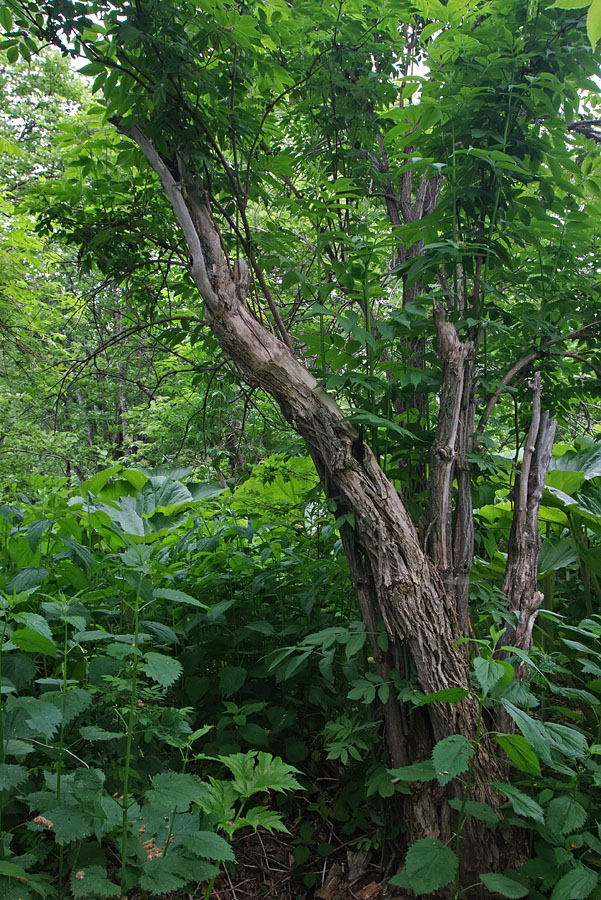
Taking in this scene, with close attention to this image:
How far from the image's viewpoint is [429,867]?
48.9 inches

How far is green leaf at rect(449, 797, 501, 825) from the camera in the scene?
4.39 ft

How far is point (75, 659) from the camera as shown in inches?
66.0

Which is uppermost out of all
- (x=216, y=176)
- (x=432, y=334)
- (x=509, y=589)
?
(x=216, y=176)

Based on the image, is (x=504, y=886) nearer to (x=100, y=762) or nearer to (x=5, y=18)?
(x=100, y=762)

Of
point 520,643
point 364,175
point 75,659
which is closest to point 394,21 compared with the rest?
point 364,175

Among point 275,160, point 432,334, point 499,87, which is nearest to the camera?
point 499,87

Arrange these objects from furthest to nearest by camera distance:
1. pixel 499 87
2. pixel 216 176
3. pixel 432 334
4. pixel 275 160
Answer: pixel 275 160 → pixel 216 176 → pixel 432 334 → pixel 499 87

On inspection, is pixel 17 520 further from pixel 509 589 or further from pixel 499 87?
pixel 499 87

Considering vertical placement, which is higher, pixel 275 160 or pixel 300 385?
pixel 275 160

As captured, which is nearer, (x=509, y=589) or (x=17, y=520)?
(x=509, y=589)

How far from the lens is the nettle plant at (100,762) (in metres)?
1.17

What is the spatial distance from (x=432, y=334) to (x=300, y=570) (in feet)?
3.05

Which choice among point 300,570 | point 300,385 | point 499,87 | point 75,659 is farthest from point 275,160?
point 75,659

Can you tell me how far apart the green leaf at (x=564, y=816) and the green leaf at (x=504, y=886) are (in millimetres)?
139
